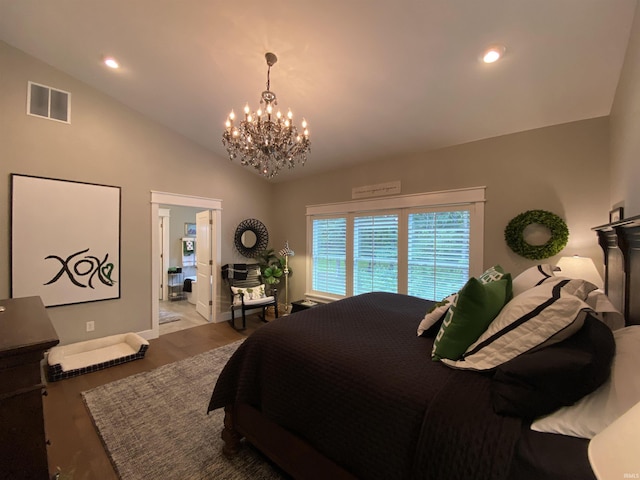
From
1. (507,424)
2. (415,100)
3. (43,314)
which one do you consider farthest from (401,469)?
(415,100)

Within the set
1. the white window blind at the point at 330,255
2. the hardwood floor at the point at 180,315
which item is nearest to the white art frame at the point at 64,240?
the hardwood floor at the point at 180,315

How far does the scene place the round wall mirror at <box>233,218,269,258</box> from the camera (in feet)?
16.1

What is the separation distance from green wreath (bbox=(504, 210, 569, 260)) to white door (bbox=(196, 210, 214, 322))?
13.8ft

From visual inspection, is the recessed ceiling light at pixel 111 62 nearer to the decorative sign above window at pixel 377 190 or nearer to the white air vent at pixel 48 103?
the white air vent at pixel 48 103

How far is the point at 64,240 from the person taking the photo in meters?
3.22

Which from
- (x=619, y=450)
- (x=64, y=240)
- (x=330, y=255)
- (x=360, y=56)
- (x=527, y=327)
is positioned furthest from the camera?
(x=330, y=255)

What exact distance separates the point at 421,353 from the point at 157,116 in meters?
4.26

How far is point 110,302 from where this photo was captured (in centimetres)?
357

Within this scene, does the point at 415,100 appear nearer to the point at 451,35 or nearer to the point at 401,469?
the point at 451,35

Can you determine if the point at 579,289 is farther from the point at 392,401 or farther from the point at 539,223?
the point at 539,223

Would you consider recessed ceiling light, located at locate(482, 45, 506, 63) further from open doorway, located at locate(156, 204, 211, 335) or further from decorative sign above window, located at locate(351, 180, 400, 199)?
open doorway, located at locate(156, 204, 211, 335)

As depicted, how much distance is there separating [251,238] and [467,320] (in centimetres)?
428

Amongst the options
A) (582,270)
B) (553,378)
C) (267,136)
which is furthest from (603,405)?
(267,136)

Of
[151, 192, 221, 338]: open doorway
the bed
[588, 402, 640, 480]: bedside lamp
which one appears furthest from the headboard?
A: [151, 192, 221, 338]: open doorway
